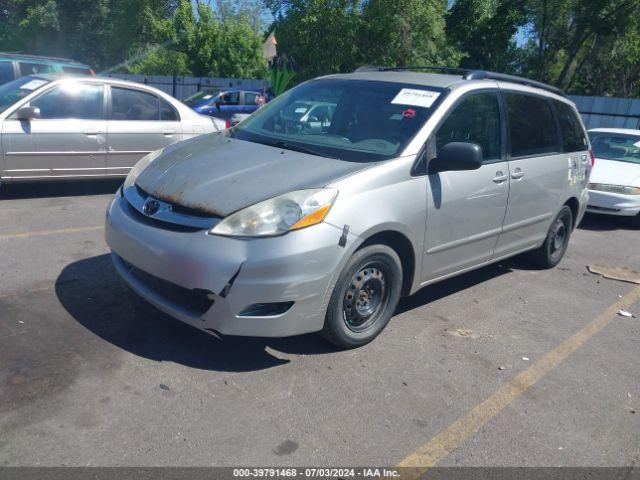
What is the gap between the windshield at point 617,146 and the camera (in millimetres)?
10062

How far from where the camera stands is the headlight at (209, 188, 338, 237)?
3509mm

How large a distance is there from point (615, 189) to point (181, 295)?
7.50 metres

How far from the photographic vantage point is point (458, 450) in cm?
319

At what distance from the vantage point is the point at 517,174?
17.1ft

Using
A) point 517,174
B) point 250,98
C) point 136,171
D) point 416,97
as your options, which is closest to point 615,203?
point 517,174

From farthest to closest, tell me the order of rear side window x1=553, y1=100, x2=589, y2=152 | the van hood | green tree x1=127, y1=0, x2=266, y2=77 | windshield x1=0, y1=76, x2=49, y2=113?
green tree x1=127, y1=0, x2=266, y2=77 < windshield x1=0, y1=76, x2=49, y2=113 < rear side window x1=553, y1=100, x2=589, y2=152 < the van hood

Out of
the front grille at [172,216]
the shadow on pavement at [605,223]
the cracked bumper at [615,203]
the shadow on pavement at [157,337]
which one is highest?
the front grille at [172,216]

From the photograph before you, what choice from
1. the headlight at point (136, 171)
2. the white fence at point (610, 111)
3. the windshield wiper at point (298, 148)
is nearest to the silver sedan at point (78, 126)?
the headlight at point (136, 171)

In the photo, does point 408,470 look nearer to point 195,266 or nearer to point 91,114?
point 195,266

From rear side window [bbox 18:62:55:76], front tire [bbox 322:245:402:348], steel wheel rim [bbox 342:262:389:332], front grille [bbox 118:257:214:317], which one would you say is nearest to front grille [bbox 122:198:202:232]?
front grille [bbox 118:257:214:317]

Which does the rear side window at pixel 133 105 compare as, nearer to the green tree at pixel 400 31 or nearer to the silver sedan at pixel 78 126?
the silver sedan at pixel 78 126

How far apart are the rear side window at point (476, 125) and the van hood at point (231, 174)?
2.93 feet

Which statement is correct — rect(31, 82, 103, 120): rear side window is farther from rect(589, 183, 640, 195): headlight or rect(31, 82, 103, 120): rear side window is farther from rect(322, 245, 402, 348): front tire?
rect(589, 183, 640, 195): headlight

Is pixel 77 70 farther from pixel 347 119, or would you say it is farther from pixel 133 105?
pixel 347 119
